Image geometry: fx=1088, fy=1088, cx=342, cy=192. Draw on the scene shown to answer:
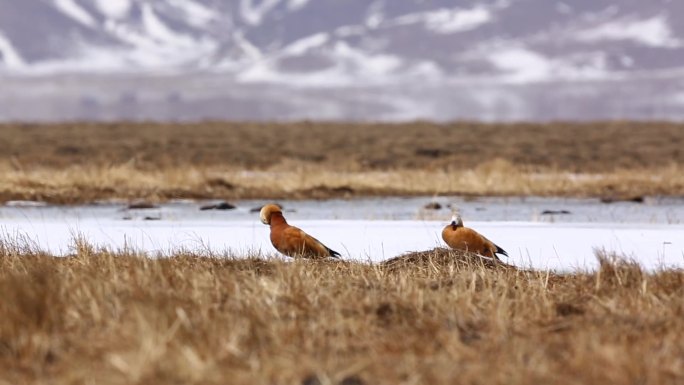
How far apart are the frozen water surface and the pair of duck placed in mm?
222

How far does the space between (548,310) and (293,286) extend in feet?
4.99

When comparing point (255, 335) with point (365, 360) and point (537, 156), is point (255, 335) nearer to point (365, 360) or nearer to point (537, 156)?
point (365, 360)

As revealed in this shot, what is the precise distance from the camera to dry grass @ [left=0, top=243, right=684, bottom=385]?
15.9ft

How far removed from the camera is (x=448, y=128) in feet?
202

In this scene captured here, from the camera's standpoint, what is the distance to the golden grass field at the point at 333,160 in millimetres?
24000

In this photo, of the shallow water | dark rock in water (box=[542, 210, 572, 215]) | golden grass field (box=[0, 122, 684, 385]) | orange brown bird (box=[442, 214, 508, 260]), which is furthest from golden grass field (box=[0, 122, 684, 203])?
golden grass field (box=[0, 122, 684, 385])

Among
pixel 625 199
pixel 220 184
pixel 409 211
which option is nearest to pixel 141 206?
pixel 409 211

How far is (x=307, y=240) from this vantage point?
29.1ft

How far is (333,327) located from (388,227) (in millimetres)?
8455

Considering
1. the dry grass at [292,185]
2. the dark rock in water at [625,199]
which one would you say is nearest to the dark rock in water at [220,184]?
the dry grass at [292,185]

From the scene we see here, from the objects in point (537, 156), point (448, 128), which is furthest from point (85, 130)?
point (537, 156)

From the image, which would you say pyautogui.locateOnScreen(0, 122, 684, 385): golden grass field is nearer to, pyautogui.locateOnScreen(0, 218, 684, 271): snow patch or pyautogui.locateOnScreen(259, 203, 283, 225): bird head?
pyautogui.locateOnScreen(259, 203, 283, 225): bird head

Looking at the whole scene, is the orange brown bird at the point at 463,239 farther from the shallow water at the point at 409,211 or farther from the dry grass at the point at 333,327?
the shallow water at the point at 409,211

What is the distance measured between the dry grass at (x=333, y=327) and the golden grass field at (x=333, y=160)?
49.2 ft
